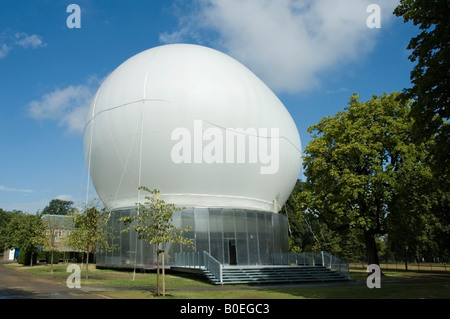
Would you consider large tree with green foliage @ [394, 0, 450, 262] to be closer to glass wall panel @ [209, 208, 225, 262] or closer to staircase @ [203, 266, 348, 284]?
staircase @ [203, 266, 348, 284]

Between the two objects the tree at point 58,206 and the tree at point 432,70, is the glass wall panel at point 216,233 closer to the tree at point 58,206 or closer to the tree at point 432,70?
the tree at point 432,70

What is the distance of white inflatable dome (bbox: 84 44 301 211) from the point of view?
25.8 m

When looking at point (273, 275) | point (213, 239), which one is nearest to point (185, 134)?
point (213, 239)

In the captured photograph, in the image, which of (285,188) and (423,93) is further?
(285,188)

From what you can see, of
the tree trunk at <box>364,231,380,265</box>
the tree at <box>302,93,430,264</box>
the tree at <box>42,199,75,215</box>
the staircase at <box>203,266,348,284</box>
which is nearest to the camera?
the staircase at <box>203,266,348,284</box>

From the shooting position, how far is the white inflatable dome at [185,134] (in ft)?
84.7

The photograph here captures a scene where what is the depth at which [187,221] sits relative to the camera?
25422 mm

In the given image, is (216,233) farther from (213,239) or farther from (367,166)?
(367,166)

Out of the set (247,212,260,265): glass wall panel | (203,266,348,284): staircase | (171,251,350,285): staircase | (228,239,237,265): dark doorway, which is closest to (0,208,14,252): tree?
(228,239,237,265): dark doorway

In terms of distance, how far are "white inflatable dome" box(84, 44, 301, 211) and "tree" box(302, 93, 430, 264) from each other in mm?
4206

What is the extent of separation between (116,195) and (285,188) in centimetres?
1366
